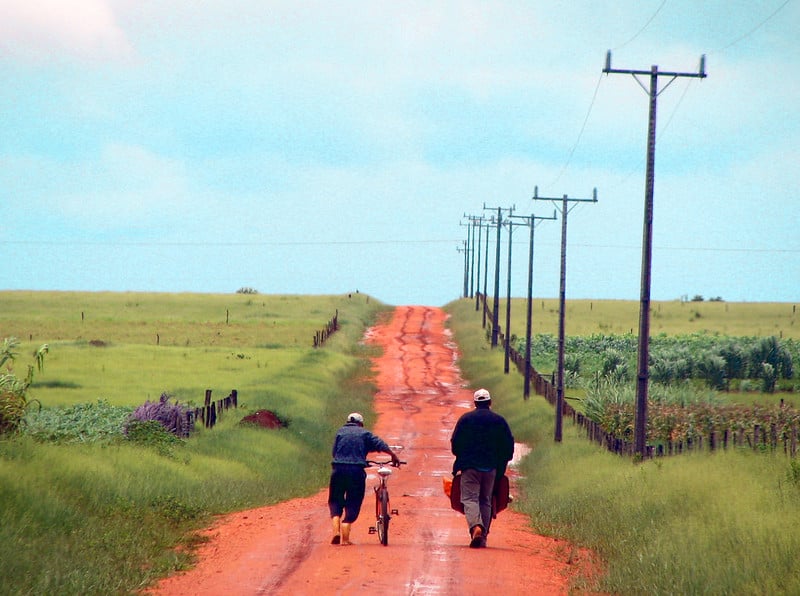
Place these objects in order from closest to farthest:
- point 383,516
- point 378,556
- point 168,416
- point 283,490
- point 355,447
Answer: point 378,556, point 383,516, point 355,447, point 283,490, point 168,416

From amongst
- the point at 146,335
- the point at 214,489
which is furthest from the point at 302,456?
the point at 146,335

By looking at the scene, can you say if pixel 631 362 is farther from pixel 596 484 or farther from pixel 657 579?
pixel 657 579

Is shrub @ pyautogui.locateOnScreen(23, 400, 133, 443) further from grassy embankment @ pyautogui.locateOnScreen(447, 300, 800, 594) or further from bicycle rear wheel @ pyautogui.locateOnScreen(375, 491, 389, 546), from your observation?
grassy embankment @ pyautogui.locateOnScreen(447, 300, 800, 594)

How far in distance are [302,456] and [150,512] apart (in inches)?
510

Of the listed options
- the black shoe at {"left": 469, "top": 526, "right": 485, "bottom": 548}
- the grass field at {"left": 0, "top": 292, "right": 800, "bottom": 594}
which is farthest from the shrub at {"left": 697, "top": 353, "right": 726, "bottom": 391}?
the black shoe at {"left": 469, "top": 526, "right": 485, "bottom": 548}

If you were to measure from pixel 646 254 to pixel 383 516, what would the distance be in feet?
36.8

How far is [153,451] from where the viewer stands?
868 inches

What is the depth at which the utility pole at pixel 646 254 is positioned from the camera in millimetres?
23219

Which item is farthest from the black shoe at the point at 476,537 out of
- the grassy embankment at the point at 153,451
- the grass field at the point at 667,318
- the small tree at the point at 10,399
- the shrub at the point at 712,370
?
the grass field at the point at 667,318

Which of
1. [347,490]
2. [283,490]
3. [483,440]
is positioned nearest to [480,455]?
[483,440]

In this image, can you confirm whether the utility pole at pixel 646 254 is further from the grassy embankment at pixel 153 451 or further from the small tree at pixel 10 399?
the small tree at pixel 10 399

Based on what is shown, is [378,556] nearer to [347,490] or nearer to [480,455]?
[347,490]

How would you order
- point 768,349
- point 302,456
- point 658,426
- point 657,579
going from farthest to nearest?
point 768,349 → point 658,426 → point 302,456 → point 657,579

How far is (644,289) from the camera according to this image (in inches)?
932
